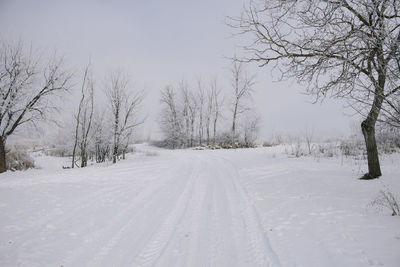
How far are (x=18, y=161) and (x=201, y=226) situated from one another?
17.4 meters

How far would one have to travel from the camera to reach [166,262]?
2.38 m

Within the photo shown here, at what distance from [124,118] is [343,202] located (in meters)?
17.6

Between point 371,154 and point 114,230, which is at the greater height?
point 371,154

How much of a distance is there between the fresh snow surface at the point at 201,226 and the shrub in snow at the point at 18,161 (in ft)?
34.9

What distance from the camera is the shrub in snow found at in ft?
42.5

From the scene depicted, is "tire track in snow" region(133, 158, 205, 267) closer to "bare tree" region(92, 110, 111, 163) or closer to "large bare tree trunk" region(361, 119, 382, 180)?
"large bare tree trunk" region(361, 119, 382, 180)

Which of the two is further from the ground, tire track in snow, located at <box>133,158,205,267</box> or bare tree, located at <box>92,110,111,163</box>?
bare tree, located at <box>92,110,111,163</box>

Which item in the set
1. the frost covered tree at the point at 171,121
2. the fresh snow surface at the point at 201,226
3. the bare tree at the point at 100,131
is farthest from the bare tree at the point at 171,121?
the fresh snow surface at the point at 201,226

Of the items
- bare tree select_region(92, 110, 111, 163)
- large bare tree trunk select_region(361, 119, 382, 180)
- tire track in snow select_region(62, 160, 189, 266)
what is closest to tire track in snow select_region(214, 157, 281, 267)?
tire track in snow select_region(62, 160, 189, 266)

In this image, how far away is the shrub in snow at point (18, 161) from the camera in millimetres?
12961

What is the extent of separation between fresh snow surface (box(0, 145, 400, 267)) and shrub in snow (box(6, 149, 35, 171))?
34.9 ft

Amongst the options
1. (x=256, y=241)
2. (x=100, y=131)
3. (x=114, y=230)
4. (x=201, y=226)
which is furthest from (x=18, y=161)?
(x=256, y=241)

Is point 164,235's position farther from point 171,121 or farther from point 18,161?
point 171,121

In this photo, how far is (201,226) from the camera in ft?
10.9
